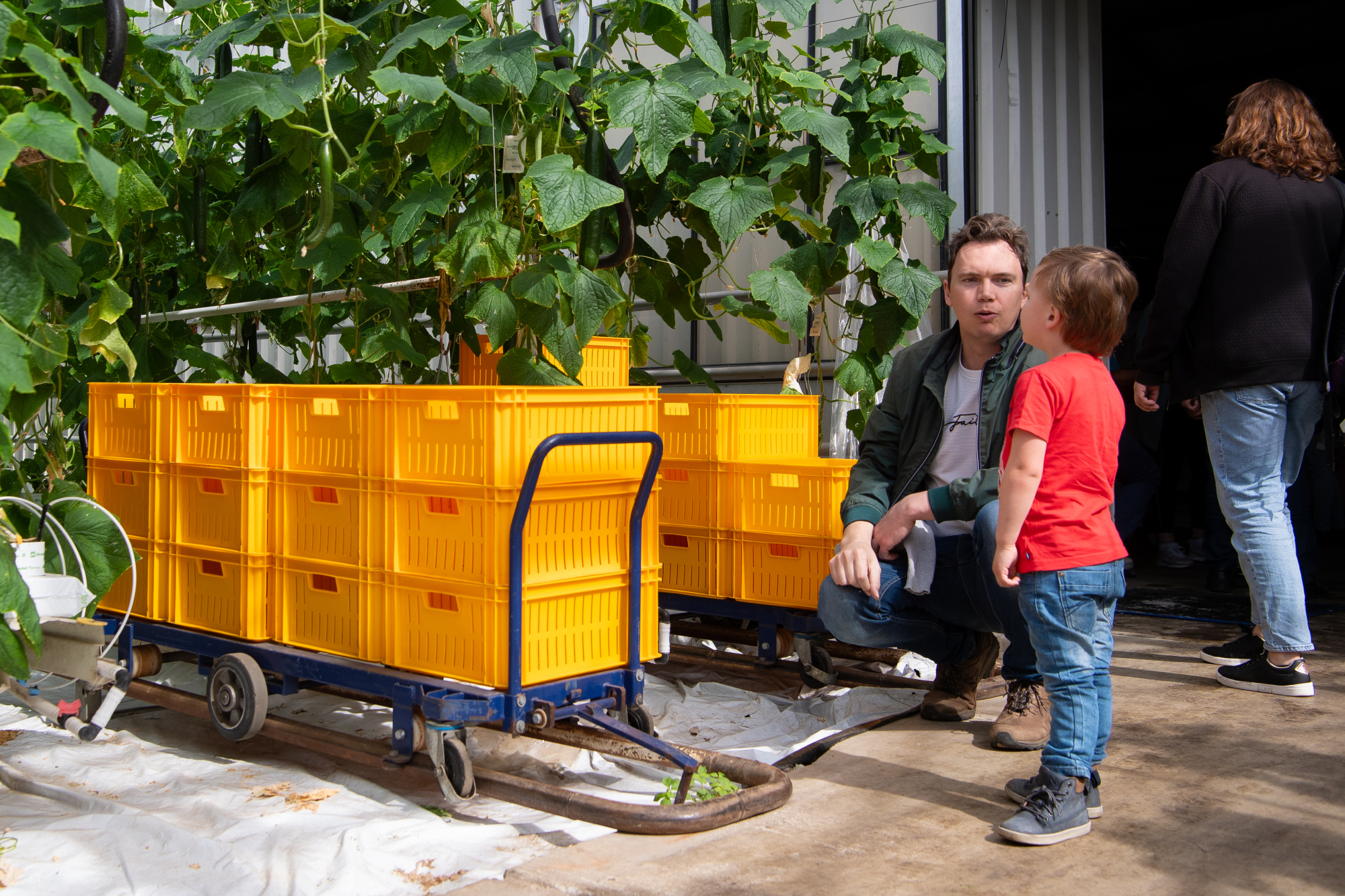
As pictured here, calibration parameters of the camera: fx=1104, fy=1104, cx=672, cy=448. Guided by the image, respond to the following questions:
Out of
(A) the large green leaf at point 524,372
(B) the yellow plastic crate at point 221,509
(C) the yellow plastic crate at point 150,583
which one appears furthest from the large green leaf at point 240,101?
(C) the yellow plastic crate at point 150,583

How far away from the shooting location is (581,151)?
310 centimetres

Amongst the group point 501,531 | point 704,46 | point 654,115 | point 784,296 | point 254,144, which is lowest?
point 501,531

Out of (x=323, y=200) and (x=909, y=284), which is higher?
(x=323, y=200)

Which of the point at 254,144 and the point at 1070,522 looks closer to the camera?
the point at 1070,522

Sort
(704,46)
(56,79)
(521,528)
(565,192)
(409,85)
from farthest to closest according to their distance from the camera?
1. (704,46)
2. (565,192)
3. (409,85)
4. (521,528)
5. (56,79)

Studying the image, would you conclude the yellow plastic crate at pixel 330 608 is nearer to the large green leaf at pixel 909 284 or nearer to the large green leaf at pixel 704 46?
the large green leaf at pixel 704 46

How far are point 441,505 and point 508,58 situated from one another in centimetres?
103

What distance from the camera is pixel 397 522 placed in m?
2.45

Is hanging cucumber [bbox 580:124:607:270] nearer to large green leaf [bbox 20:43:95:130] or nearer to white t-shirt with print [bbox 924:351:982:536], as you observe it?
white t-shirt with print [bbox 924:351:982:536]

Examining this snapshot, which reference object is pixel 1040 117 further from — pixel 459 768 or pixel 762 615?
pixel 459 768

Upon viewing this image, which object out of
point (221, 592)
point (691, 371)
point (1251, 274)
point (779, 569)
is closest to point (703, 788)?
point (779, 569)

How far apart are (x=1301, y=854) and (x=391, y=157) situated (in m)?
2.64

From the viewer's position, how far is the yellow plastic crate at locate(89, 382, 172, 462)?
2.94 meters

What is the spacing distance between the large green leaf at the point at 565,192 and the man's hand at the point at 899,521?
38.7 inches
